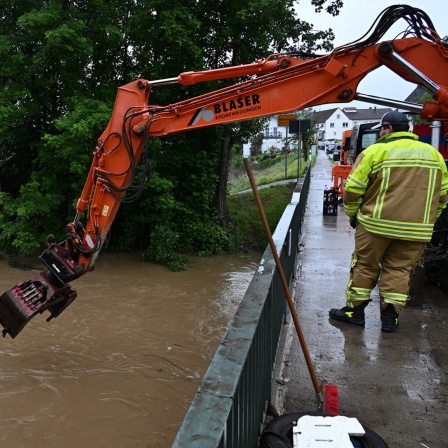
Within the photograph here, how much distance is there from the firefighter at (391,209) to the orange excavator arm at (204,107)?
0.38 metres

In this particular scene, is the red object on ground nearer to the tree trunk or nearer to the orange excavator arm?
the orange excavator arm

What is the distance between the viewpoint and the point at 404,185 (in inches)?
160

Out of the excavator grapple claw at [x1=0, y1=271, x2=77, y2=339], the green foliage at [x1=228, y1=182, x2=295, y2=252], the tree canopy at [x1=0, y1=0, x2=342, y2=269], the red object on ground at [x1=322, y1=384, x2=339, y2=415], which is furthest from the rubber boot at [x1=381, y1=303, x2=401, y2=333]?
the green foliage at [x1=228, y1=182, x2=295, y2=252]

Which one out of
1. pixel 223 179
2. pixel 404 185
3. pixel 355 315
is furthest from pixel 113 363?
pixel 223 179

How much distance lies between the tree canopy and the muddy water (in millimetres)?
2458

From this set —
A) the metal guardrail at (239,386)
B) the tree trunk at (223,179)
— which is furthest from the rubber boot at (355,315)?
the tree trunk at (223,179)

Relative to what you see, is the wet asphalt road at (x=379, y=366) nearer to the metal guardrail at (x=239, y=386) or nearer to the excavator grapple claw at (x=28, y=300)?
the metal guardrail at (x=239, y=386)

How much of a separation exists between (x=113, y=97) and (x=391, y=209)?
10.2m

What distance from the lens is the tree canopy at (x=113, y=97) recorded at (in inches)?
446

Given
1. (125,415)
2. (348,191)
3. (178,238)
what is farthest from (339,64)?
(178,238)

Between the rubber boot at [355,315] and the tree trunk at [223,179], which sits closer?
the rubber boot at [355,315]

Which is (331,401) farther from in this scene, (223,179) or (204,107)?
(223,179)

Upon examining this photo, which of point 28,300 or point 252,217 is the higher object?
point 28,300

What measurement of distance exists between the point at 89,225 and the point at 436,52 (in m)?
3.77
